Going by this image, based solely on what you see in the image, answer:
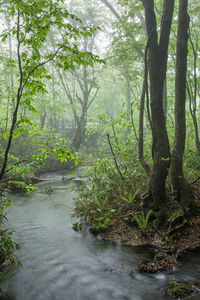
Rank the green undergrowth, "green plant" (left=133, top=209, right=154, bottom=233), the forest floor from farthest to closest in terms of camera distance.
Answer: the green undergrowth < "green plant" (left=133, top=209, right=154, bottom=233) < the forest floor

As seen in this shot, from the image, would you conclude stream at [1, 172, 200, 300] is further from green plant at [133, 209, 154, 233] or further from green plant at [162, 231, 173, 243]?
green plant at [133, 209, 154, 233]

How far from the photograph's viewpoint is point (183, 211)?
5.49 meters

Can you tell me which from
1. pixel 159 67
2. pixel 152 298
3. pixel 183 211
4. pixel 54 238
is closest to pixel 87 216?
pixel 54 238

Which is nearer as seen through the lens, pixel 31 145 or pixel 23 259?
pixel 23 259

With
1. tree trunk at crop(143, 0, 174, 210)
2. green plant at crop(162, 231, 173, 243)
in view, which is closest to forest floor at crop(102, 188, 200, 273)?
green plant at crop(162, 231, 173, 243)

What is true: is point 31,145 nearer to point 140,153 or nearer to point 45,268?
point 140,153

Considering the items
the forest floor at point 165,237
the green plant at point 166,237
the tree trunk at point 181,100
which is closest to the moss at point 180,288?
the forest floor at point 165,237

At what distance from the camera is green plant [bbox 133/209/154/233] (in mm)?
5699

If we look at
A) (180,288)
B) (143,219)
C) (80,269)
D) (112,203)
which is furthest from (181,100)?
(80,269)

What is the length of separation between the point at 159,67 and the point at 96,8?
810 inches

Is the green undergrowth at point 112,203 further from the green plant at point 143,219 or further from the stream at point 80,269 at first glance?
the stream at point 80,269

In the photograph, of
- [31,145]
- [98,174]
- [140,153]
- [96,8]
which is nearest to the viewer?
[140,153]

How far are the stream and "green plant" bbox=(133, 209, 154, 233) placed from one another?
680 mm

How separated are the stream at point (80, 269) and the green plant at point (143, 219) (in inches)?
26.8
